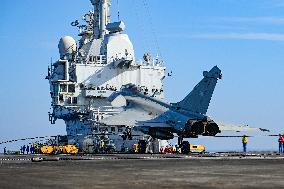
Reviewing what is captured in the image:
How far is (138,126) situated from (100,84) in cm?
2216

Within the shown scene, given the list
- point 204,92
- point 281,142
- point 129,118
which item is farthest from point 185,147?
point 281,142

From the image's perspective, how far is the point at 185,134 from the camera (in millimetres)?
46094

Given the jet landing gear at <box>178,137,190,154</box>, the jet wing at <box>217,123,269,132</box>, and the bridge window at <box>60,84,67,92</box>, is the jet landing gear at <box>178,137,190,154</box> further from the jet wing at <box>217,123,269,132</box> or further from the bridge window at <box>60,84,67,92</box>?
the bridge window at <box>60,84,67,92</box>

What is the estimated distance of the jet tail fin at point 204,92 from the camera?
145 ft

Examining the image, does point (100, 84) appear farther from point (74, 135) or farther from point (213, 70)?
point (213, 70)

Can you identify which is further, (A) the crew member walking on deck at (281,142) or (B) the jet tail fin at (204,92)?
(A) the crew member walking on deck at (281,142)

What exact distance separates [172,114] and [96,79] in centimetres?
2517

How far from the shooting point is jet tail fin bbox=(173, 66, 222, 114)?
145ft

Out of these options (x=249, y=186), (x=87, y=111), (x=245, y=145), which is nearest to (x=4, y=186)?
(x=249, y=186)

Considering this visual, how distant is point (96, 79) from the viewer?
70125 mm

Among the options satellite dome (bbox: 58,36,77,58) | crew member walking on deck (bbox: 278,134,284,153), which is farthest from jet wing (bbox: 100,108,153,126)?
satellite dome (bbox: 58,36,77,58)

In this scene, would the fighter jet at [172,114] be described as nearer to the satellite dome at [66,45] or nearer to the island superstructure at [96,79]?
the island superstructure at [96,79]

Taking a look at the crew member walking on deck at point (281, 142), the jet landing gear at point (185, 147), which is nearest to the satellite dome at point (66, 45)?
the jet landing gear at point (185, 147)

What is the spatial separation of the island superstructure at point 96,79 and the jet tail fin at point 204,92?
798 inches
